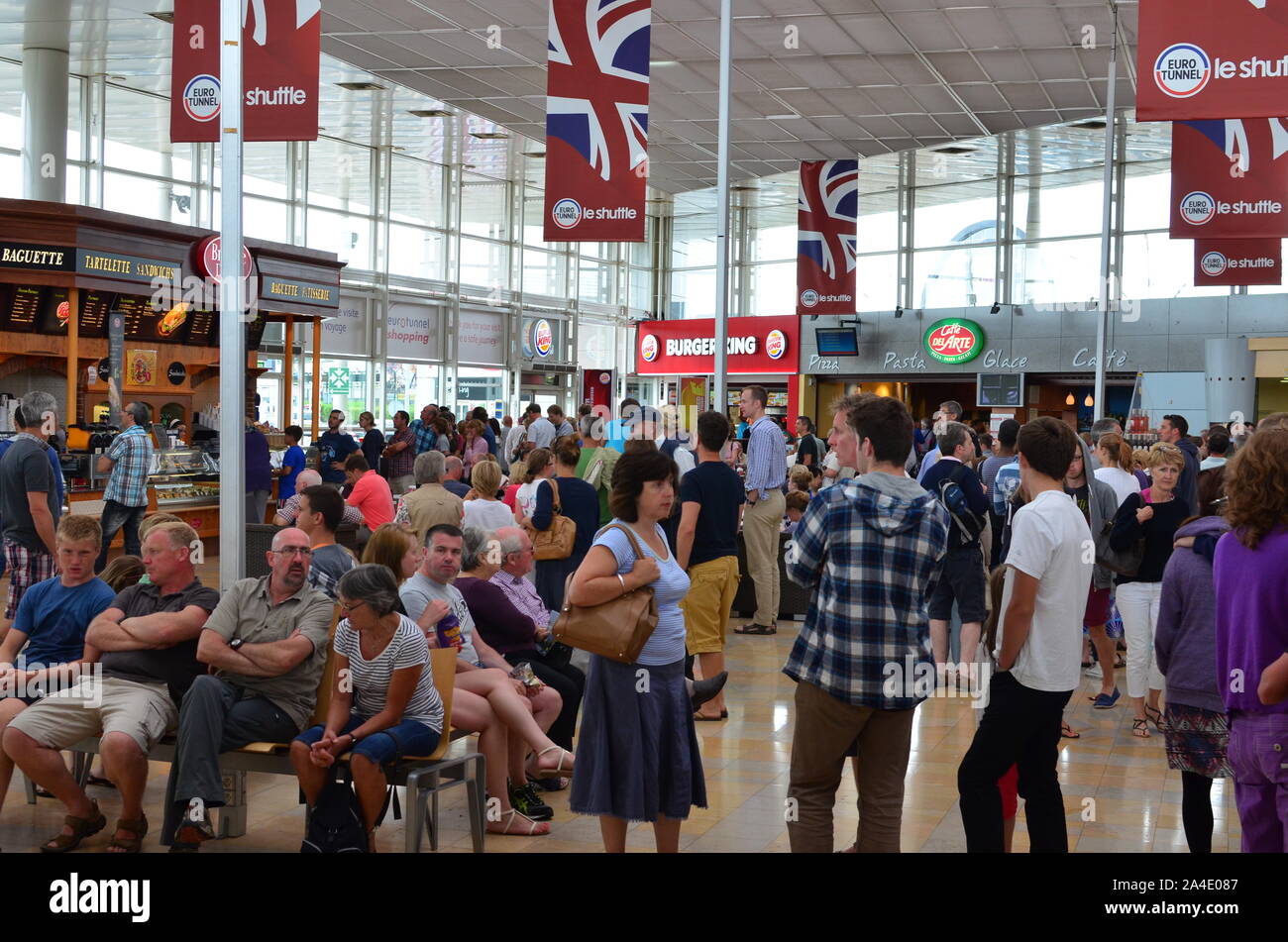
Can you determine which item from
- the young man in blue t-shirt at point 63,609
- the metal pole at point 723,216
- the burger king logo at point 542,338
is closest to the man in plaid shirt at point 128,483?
the metal pole at point 723,216

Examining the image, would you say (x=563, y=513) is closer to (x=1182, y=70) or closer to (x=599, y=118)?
(x=599, y=118)

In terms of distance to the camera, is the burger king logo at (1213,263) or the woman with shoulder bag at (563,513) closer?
the woman with shoulder bag at (563,513)

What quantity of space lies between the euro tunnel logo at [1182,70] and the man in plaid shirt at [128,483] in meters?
7.68

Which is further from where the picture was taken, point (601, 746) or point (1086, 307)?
point (1086, 307)

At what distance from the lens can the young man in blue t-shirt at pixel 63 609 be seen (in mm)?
5090

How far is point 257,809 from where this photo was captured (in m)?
5.47

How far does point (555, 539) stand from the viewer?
7.57m

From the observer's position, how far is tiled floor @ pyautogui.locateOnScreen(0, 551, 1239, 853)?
5.11m

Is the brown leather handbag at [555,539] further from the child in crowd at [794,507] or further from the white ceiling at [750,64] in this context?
the white ceiling at [750,64]

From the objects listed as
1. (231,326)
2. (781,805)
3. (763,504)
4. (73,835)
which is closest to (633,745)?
(781,805)

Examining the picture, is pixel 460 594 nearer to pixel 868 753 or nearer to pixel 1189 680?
pixel 868 753

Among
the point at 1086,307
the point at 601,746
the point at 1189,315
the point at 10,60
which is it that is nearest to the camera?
the point at 601,746
